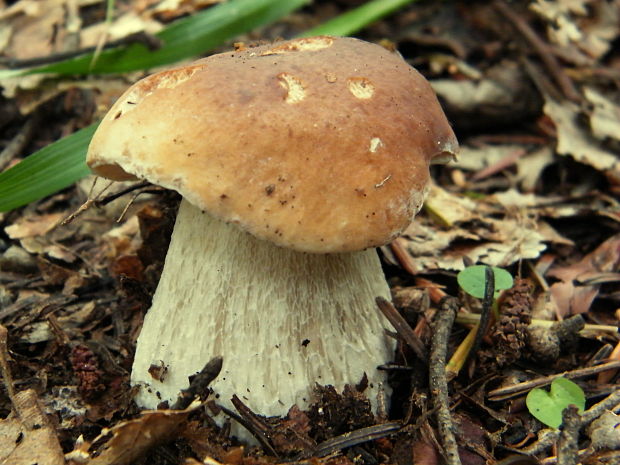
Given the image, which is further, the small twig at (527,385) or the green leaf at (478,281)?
the green leaf at (478,281)

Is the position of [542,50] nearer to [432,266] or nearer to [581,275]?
[581,275]

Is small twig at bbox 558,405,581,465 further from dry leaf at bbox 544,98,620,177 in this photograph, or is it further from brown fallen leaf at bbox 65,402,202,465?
dry leaf at bbox 544,98,620,177

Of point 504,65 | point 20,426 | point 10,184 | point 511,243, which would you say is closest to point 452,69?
point 504,65

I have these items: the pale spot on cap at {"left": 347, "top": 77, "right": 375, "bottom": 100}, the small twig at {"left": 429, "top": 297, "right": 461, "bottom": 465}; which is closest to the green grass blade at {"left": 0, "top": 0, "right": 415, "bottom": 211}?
the pale spot on cap at {"left": 347, "top": 77, "right": 375, "bottom": 100}

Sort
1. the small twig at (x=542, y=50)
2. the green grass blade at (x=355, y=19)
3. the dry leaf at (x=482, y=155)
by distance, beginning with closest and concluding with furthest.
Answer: the dry leaf at (x=482, y=155) < the green grass blade at (x=355, y=19) < the small twig at (x=542, y=50)

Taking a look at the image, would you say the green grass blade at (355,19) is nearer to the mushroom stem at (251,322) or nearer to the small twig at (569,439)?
the mushroom stem at (251,322)

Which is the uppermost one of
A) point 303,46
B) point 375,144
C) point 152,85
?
point 152,85

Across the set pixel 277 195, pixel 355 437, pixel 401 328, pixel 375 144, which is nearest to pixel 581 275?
pixel 401 328

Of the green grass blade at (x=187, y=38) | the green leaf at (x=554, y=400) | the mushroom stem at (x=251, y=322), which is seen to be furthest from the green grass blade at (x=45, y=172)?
the green leaf at (x=554, y=400)
